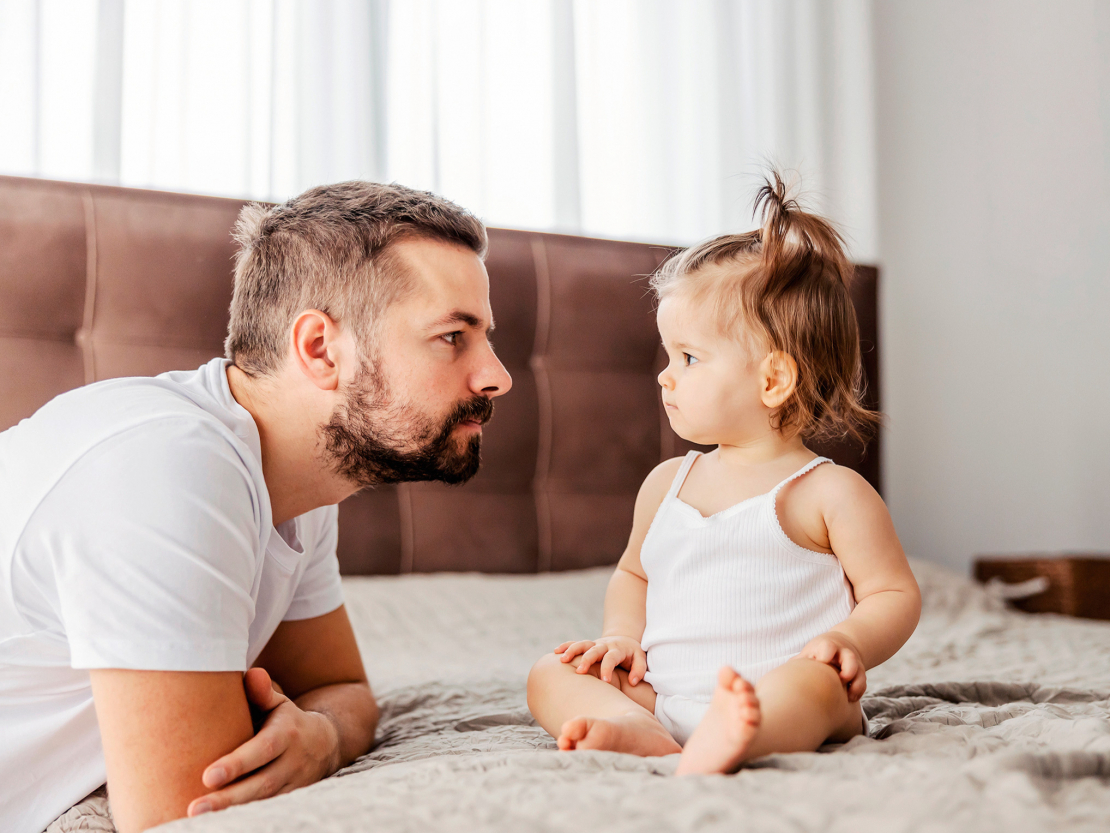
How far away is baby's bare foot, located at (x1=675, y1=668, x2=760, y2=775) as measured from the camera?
0.63 m

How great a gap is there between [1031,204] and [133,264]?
7.11ft

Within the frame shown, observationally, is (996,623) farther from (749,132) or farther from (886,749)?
(749,132)

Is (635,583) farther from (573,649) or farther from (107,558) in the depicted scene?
(107,558)

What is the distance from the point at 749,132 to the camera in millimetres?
2484

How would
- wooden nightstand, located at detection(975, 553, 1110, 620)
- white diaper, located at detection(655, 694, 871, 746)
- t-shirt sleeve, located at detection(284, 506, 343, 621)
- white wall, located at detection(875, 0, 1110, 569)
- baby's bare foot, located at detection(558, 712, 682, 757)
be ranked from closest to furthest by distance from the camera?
baby's bare foot, located at detection(558, 712, 682, 757) → white diaper, located at detection(655, 694, 871, 746) → t-shirt sleeve, located at detection(284, 506, 343, 621) → wooden nightstand, located at detection(975, 553, 1110, 620) → white wall, located at detection(875, 0, 1110, 569)

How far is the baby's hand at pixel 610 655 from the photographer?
909mm

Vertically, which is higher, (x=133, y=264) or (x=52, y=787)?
(x=133, y=264)

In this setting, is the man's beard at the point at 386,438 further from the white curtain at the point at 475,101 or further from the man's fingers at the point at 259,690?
the white curtain at the point at 475,101

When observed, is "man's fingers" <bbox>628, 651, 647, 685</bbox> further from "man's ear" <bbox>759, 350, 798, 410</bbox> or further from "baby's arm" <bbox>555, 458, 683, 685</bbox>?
"man's ear" <bbox>759, 350, 798, 410</bbox>

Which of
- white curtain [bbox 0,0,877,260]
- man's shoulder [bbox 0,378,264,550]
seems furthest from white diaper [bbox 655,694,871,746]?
white curtain [bbox 0,0,877,260]

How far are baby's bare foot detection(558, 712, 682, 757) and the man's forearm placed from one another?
300 mm

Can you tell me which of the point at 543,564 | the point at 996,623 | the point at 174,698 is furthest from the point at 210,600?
the point at 996,623

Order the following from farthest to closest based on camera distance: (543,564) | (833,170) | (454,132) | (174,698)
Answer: (833,170)
(454,132)
(543,564)
(174,698)

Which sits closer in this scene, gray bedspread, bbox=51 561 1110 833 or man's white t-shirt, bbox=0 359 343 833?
gray bedspread, bbox=51 561 1110 833
